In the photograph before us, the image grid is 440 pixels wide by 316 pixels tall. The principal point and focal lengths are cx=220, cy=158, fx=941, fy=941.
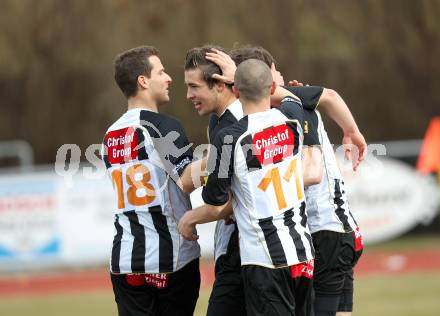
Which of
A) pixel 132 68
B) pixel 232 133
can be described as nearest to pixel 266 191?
pixel 232 133

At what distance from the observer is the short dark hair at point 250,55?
5.86m

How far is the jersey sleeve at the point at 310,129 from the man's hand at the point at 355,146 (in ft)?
1.49

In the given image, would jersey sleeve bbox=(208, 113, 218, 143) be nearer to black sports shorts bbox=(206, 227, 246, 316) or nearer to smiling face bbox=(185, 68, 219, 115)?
smiling face bbox=(185, 68, 219, 115)

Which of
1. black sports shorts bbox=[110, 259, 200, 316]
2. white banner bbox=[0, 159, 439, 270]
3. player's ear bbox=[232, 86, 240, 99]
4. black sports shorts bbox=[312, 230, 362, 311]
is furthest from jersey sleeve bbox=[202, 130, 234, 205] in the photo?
white banner bbox=[0, 159, 439, 270]

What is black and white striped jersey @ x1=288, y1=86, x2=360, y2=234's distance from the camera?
6074 millimetres

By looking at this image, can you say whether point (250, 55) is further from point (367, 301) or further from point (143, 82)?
point (367, 301)

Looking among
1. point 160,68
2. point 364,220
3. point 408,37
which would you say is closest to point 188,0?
point 408,37

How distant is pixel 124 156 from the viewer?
6000mm

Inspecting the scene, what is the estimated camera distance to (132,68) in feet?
19.8

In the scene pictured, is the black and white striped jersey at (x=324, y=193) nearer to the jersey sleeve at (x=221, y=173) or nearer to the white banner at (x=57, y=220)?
the jersey sleeve at (x=221, y=173)

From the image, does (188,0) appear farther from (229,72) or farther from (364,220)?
(229,72)

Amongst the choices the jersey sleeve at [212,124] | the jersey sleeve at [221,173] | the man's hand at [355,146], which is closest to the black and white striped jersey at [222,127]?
Result: the jersey sleeve at [212,124]

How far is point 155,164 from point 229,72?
75cm

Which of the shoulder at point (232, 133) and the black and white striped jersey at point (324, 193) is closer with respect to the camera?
the shoulder at point (232, 133)
